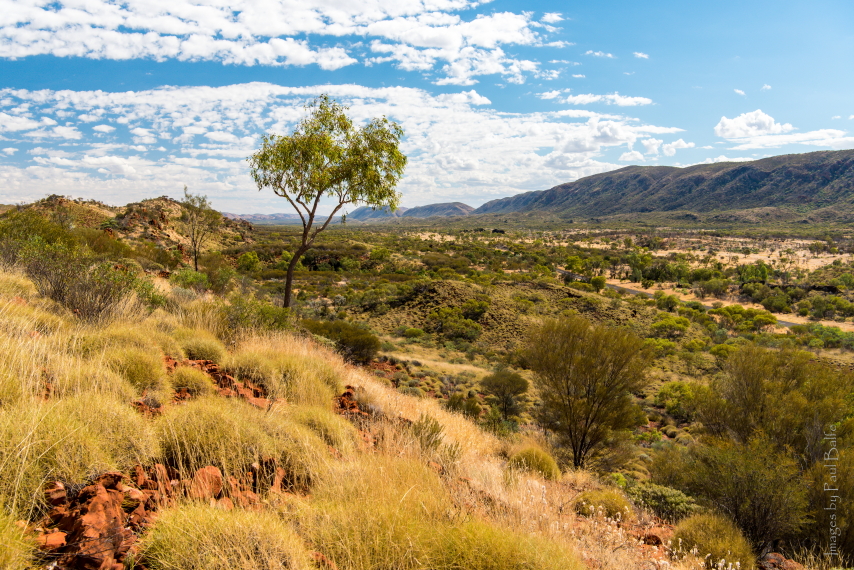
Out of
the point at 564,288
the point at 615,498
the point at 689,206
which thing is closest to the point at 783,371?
the point at 615,498

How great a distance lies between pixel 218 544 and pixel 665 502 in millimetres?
7479

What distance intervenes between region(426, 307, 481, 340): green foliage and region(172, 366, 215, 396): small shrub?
83.3ft

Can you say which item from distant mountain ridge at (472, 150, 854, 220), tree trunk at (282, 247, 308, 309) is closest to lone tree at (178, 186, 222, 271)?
tree trunk at (282, 247, 308, 309)

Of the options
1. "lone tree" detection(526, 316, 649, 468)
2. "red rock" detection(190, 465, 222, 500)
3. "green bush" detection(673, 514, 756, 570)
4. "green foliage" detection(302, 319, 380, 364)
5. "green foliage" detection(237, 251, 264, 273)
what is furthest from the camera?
"green foliage" detection(237, 251, 264, 273)

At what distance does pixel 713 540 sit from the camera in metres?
5.52

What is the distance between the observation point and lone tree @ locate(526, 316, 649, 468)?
12984 mm

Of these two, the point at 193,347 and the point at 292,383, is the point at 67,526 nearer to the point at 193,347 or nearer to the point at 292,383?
the point at 292,383

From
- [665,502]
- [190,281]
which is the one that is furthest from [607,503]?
[190,281]

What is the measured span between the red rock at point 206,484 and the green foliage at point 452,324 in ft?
88.5

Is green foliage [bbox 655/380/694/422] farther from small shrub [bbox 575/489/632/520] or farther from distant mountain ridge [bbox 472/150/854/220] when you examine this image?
distant mountain ridge [bbox 472/150/854/220]

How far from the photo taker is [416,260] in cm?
6250

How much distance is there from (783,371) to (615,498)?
9.49m

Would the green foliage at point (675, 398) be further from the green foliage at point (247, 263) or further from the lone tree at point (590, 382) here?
the green foliage at point (247, 263)

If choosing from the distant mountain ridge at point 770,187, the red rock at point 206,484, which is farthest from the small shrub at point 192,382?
the distant mountain ridge at point 770,187
